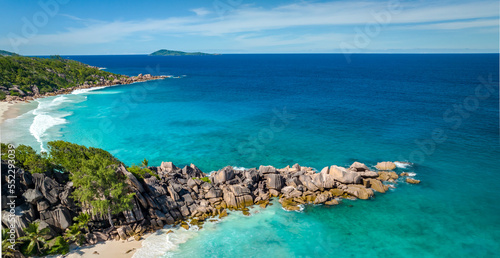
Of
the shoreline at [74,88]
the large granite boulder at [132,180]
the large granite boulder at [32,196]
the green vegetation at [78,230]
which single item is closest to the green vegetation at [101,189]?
the large granite boulder at [132,180]

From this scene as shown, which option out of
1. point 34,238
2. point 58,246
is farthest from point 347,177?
point 34,238

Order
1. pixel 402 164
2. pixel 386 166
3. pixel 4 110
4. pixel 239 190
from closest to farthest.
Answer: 1. pixel 239 190
2. pixel 386 166
3. pixel 402 164
4. pixel 4 110

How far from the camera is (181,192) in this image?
42.2 metres

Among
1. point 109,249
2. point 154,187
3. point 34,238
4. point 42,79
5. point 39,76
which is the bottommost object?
point 109,249

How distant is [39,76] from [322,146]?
13880 centimetres

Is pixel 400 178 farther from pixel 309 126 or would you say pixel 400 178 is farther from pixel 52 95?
pixel 52 95

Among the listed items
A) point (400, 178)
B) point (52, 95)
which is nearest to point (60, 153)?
point (400, 178)

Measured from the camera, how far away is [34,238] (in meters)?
29.9

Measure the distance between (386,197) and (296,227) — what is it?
1711cm

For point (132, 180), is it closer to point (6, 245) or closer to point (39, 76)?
point (6, 245)

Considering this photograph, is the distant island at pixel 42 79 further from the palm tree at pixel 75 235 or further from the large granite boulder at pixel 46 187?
the palm tree at pixel 75 235

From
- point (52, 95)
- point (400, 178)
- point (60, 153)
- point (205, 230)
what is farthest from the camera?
point (52, 95)

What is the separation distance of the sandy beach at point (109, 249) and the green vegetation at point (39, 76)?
105705mm

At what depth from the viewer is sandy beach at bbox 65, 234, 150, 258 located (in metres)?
31.1
